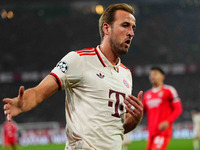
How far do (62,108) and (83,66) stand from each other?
2532 cm

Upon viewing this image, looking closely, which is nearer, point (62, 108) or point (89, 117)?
point (89, 117)

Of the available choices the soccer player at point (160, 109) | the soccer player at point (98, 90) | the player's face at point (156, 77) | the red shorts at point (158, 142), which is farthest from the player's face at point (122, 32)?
the player's face at point (156, 77)

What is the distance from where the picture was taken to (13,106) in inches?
87.0

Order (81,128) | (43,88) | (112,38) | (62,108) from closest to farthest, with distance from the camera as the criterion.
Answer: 1. (43,88)
2. (81,128)
3. (112,38)
4. (62,108)

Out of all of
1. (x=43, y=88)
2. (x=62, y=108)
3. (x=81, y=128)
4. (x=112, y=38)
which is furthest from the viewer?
(x=62, y=108)

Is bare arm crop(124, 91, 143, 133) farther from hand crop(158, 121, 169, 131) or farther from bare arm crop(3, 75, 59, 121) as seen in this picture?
hand crop(158, 121, 169, 131)

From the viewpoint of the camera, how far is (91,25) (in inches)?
1258

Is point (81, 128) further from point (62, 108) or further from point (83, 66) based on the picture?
point (62, 108)

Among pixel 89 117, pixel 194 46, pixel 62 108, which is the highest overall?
pixel 194 46

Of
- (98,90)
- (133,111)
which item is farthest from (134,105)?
(98,90)

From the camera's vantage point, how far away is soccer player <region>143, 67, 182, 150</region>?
6.79 meters

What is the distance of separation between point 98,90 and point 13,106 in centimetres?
77

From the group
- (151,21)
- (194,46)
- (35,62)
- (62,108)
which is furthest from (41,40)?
(194,46)

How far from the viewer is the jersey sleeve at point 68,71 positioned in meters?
2.58
